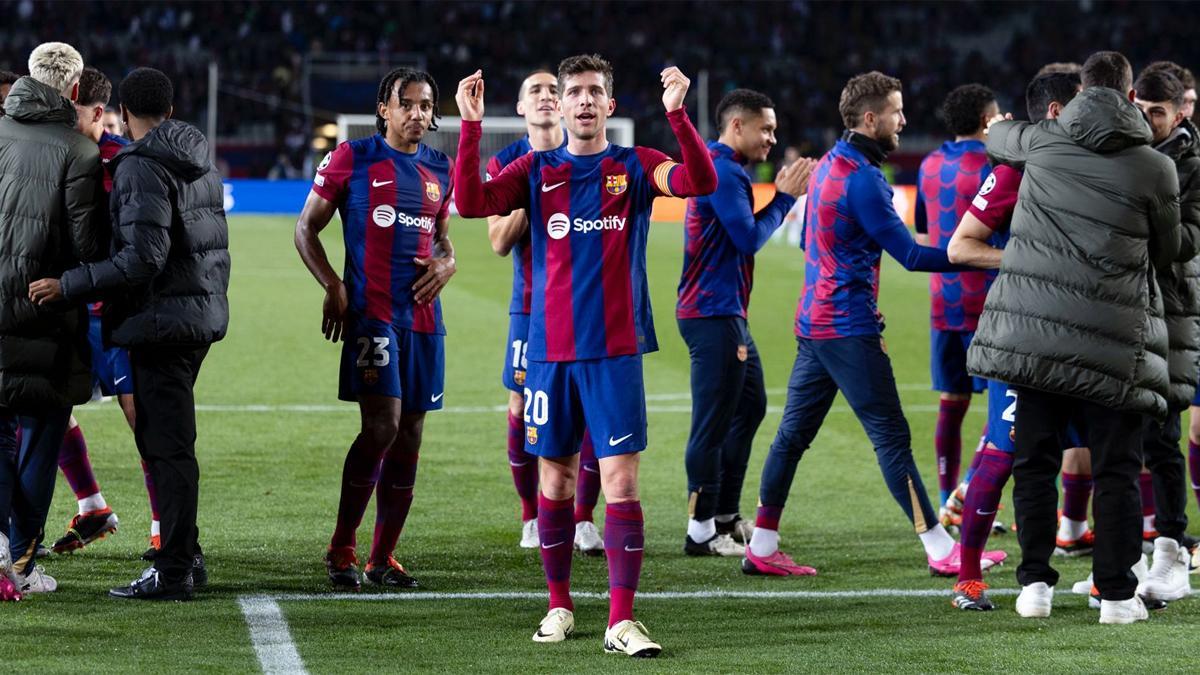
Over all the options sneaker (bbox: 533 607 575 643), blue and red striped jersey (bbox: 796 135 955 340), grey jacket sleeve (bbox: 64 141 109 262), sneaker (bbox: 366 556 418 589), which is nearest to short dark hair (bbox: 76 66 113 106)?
grey jacket sleeve (bbox: 64 141 109 262)

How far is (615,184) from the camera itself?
5121mm

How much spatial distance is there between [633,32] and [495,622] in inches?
1442

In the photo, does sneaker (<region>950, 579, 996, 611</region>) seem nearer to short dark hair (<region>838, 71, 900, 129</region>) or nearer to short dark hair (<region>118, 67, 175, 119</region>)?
short dark hair (<region>838, 71, 900, 129</region>)

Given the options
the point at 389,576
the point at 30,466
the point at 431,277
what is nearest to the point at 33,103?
the point at 30,466

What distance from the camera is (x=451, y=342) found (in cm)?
1459

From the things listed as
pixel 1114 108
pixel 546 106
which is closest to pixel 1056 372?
pixel 1114 108

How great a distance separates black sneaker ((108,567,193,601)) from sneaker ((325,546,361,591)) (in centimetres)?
58

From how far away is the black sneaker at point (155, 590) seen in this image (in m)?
5.61

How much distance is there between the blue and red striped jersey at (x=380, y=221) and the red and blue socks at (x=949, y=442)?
2880 mm

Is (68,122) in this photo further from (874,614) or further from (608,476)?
(874,614)

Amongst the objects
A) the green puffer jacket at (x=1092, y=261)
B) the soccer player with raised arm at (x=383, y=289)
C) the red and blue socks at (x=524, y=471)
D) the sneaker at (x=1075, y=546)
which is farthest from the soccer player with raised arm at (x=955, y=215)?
the soccer player with raised arm at (x=383, y=289)

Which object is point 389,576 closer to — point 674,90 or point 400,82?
point 400,82

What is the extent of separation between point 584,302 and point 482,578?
1625mm

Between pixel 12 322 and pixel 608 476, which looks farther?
pixel 12 322
